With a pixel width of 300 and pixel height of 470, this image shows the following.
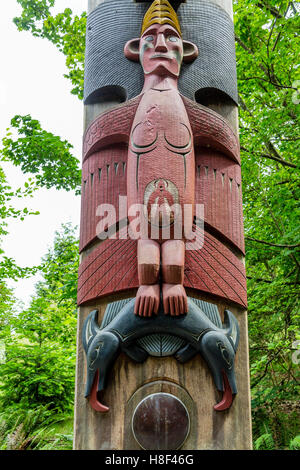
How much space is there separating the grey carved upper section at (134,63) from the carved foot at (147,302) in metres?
1.69

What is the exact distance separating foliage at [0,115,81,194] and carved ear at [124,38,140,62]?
3.63 metres

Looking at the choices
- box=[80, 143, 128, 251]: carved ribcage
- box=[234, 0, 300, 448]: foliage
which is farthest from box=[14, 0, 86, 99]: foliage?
box=[80, 143, 128, 251]: carved ribcage

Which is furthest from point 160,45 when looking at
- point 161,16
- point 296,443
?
point 296,443

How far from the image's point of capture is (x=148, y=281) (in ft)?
8.50

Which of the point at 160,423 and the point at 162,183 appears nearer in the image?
the point at 160,423

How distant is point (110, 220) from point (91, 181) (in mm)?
411

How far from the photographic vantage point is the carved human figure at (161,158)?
2594 mm

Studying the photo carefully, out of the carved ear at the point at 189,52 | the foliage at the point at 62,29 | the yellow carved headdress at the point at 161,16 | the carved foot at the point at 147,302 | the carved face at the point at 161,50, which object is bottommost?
the carved foot at the point at 147,302

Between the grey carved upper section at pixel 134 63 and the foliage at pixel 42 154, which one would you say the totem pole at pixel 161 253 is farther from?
the foliage at pixel 42 154

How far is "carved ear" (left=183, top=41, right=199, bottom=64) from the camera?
11.7ft

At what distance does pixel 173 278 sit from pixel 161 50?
1.83 metres

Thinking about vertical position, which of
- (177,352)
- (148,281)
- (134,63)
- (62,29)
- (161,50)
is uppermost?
(62,29)

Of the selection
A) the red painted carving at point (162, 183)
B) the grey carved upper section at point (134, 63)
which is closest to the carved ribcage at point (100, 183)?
the red painted carving at point (162, 183)

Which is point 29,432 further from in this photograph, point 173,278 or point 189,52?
point 189,52
